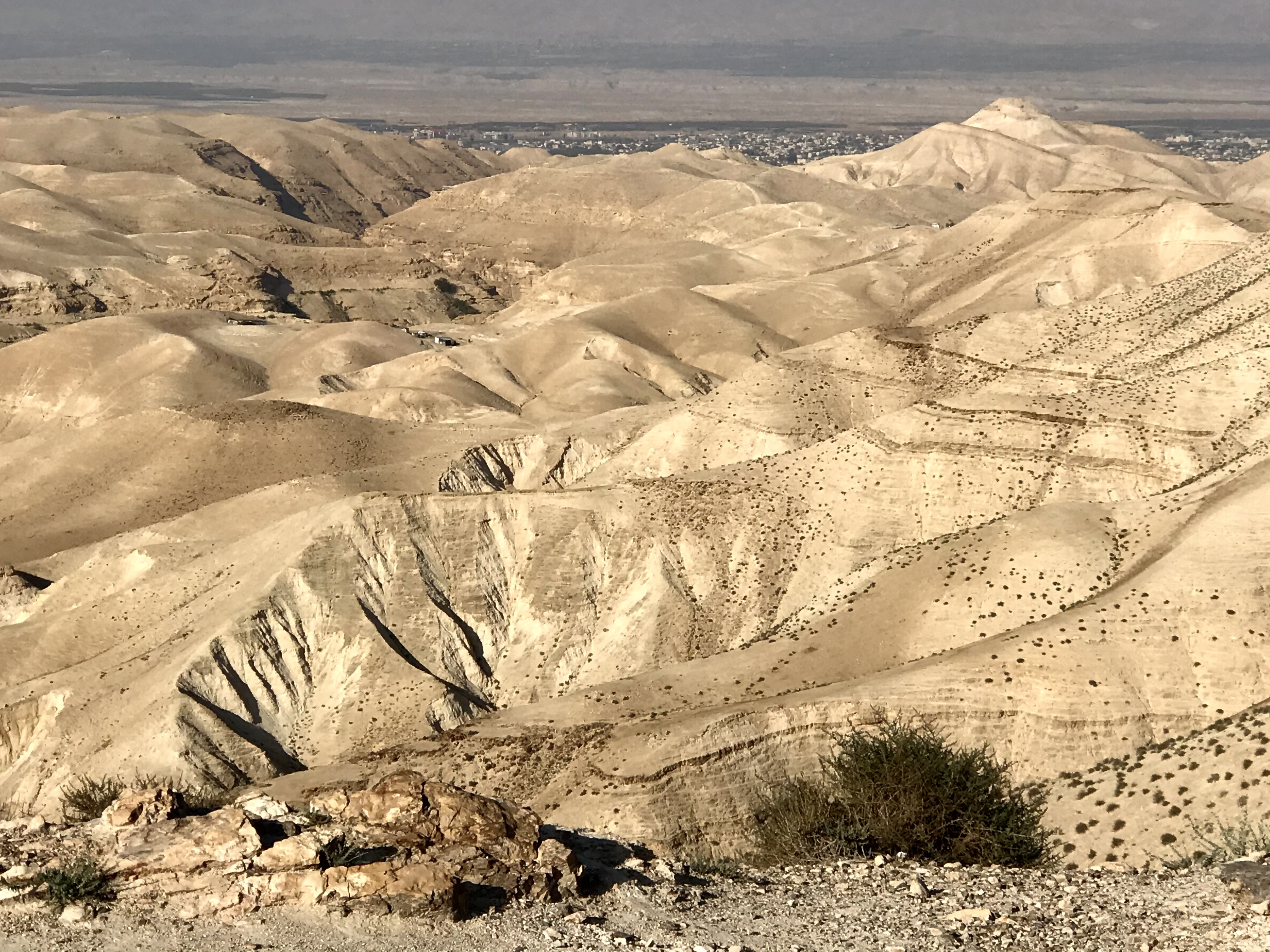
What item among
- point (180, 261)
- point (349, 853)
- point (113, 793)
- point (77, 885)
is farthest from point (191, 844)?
point (180, 261)

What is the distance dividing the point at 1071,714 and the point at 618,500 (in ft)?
66.2

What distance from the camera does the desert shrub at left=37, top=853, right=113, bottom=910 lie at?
17.7 metres

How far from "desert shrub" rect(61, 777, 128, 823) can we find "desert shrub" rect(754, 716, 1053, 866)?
11.6 metres

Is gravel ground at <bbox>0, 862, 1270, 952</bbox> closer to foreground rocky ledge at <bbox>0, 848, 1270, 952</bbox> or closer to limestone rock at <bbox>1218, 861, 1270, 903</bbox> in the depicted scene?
foreground rocky ledge at <bbox>0, 848, 1270, 952</bbox>

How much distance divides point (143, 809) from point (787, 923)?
9279 mm

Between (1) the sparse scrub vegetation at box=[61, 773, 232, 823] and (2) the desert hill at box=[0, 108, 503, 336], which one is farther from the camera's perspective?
(2) the desert hill at box=[0, 108, 503, 336]

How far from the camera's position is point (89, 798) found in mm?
26422

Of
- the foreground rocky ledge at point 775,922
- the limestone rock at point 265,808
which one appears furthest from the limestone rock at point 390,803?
the foreground rocky ledge at point 775,922

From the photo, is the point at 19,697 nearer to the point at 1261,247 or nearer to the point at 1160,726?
the point at 1160,726

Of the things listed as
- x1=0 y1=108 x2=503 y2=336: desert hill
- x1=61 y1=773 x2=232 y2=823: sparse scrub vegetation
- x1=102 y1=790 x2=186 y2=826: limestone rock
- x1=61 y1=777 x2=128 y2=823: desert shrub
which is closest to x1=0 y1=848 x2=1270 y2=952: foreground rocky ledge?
x1=102 y1=790 x2=186 y2=826: limestone rock

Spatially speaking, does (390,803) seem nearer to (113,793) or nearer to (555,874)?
(555,874)

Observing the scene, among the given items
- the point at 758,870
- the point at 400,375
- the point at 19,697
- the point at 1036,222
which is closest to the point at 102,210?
the point at 400,375

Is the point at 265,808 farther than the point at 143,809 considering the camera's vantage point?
Yes

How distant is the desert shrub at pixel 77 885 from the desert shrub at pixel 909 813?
35.5 ft
